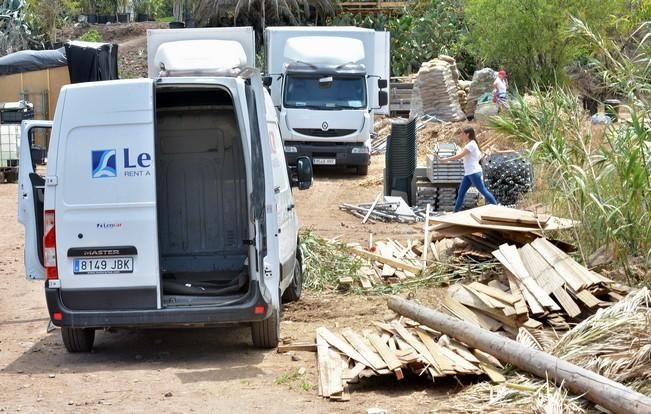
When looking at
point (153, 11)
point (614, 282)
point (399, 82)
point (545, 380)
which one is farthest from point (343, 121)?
point (153, 11)

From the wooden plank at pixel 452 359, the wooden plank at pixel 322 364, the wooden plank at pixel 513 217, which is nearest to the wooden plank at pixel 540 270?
the wooden plank at pixel 513 217

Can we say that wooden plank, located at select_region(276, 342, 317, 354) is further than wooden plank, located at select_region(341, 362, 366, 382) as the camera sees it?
Yes

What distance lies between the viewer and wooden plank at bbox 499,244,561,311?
896 cm

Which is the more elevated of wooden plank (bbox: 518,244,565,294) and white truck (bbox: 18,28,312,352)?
white truck (bbox: 18,28,312,352)

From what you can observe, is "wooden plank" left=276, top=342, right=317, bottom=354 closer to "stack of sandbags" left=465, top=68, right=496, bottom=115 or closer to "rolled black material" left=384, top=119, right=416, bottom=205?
"rolled black material" left=384, top=119, right=416, bottom=205

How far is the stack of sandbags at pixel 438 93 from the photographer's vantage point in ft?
105

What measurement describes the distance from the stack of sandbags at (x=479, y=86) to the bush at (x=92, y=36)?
24162 mm

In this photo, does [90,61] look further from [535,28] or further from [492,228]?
[492,228]

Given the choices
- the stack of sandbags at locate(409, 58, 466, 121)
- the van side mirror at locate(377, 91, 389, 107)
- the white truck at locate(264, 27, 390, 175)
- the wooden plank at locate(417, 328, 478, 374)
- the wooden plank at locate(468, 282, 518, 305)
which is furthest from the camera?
the stack of sandbags at locate(409, 58, 466, 121)

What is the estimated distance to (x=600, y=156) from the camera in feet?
35.5

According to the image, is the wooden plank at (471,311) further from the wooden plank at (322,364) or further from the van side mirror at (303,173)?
the van side mirror at (303,173)

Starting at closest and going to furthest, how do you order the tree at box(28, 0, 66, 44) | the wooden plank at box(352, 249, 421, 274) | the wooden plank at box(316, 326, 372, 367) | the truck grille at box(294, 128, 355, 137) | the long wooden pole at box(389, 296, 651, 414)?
1. the long wooden pole at box(389, 296, 651, 414)
2. the wooden plank at box(316, 326, 372, 367)
3. the wooden plank at box(352, 249, 421, 274)
4. the truck grille at box(294, 128, 355, 137)
5. the tree at box(28, 0, 66, 44)

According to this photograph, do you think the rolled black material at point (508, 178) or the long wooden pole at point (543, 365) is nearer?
the long wooden pole at point (543, 365)

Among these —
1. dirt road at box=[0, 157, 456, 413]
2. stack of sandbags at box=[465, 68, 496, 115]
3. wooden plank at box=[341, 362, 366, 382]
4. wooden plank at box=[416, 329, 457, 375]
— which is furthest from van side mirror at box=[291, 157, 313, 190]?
stack of sandbags at box=[465, 68, 496, 115]
